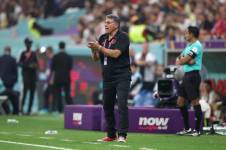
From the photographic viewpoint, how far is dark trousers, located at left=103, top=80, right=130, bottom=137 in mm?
12320

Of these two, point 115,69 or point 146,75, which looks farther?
point 146,75

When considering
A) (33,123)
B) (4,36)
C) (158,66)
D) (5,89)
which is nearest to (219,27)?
(158,66)

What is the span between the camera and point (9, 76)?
22.8m

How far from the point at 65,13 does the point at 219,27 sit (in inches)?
406

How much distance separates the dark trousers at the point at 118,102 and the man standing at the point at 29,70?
10.1m

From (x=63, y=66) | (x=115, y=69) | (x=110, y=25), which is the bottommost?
(x=115, y=69)

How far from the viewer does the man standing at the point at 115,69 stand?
1231 cm

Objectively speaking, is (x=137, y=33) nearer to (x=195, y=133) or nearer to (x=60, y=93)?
(x=60, y=93)

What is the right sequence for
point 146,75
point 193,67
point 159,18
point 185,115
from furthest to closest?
point 159,18, point 146,75, point 185,115, point 193,67

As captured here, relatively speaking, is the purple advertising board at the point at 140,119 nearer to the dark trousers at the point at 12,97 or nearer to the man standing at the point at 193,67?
the man standing at the point at 193,67

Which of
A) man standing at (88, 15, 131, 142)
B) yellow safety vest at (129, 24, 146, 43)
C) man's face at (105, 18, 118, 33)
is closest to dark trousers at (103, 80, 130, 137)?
man standing at (88, 15, 131, 142)

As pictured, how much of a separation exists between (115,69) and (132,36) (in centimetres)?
1125

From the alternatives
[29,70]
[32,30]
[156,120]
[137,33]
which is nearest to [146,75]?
[137,33]

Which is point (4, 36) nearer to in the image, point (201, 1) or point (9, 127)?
point (201, 1)
